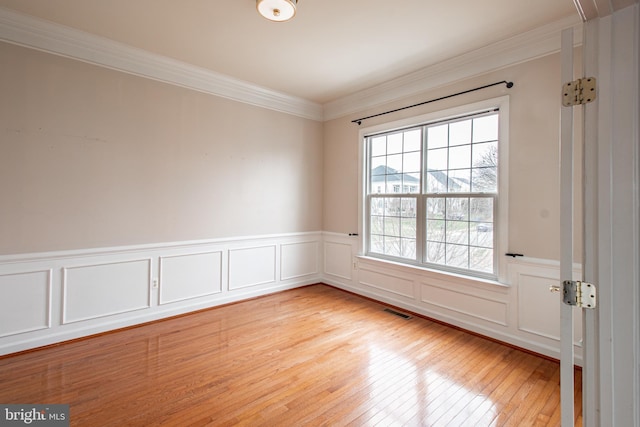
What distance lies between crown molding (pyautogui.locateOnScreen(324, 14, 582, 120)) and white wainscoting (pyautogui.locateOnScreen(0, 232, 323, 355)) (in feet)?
7.95

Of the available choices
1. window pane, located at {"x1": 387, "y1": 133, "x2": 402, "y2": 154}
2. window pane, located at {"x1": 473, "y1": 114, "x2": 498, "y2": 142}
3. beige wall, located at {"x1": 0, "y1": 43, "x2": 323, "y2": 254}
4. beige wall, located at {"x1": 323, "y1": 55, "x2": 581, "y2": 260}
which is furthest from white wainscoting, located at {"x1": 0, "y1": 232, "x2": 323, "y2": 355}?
beige wall, located at {"x1": 323, "y1": 55, "x2": 581, "y2": 260}

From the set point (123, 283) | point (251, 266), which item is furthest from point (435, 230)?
point (123, 283)

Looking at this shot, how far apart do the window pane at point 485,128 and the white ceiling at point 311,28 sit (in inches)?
28.5

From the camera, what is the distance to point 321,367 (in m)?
2.54

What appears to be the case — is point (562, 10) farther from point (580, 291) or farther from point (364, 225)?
point (364, 225)

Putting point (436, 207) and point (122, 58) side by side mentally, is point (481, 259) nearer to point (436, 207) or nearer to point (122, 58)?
point (436, 207)

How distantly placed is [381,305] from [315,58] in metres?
3.17

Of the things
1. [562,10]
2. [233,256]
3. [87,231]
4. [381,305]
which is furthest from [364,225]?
[87,231]

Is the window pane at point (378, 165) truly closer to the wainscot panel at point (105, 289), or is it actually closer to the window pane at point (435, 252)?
the window pane at point (435, 252)

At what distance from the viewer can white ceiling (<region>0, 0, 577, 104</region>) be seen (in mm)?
2473

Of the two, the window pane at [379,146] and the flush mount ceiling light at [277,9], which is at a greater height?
the flush mount ceiling light at [277,9]

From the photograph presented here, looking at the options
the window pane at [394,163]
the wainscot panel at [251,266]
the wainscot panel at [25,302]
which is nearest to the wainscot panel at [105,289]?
the wainscot panel at [25,302]

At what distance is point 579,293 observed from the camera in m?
1.14

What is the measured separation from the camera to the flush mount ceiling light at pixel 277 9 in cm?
231
